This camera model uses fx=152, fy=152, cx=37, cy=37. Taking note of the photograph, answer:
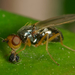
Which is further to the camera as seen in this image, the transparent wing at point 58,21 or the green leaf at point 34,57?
the transparent wing at point 58,21

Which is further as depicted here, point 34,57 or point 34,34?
point 34,34

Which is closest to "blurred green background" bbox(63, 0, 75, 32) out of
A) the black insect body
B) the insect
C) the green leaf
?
the green leaf

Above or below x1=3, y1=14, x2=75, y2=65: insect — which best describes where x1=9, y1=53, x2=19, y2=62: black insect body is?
below

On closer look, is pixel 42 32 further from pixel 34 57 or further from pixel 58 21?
pixel 34 57

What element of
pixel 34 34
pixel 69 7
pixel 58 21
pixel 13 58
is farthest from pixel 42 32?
pixel 69 7

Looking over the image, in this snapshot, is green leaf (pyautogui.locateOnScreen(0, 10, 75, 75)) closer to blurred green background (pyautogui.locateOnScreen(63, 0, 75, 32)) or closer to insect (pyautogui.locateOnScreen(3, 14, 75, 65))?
insect (pyautogui.locateOnScreen(3, 14, 75, 65))

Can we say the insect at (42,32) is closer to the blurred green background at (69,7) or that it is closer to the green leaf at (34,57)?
the green leaf at (34,57)

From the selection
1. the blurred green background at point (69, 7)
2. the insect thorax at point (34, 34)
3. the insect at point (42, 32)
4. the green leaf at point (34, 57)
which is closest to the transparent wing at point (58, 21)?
the insect at point (42, 32)

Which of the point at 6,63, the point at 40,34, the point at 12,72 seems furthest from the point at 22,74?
the point at 40,34
